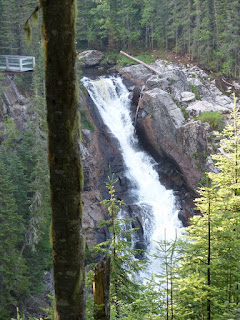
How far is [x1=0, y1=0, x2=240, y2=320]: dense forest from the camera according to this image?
535cm

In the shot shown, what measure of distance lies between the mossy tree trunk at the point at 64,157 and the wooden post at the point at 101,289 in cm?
57

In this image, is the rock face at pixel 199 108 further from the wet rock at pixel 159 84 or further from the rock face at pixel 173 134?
the wet rock at pixel 159 84

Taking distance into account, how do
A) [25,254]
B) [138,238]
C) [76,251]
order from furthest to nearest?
[138,238]
[25,254]
[76,251]

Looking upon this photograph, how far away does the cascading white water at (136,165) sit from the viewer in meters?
21.5

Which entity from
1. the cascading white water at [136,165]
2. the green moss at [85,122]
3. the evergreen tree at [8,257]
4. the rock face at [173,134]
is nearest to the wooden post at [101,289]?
the evergreen tree at [8,257]

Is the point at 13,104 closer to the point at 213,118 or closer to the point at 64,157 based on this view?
the point at 213,118

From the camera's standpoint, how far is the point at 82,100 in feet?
89.4

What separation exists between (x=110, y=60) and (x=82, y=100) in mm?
14850

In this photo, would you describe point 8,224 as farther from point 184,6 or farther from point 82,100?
point 184,6

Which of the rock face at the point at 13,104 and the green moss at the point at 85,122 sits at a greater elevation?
the rock face at the point at 13,104

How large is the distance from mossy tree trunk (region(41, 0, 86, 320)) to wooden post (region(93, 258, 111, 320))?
22.6 inches

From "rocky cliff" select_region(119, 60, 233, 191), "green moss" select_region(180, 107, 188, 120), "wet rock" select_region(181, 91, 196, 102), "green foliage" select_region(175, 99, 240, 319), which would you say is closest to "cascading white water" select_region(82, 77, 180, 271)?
"rocky cliff" select_region(119, 60, 233, 191)

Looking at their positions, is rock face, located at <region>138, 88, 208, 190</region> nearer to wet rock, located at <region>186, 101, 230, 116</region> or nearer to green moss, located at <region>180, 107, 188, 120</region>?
green moss, located at <region>180, 107, 188, 120</region>

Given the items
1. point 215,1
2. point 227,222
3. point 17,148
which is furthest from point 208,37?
point 227,222
